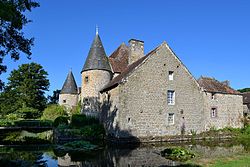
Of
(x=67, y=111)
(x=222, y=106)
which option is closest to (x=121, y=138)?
(x=222, y=106)

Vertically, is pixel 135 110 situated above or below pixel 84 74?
below

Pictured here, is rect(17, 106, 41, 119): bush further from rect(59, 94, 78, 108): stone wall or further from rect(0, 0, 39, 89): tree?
rect(0, 0, 39, 89): tree

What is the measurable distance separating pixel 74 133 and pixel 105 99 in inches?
200

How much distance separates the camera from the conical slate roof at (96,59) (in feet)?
87.9

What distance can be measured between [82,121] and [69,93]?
637 inches

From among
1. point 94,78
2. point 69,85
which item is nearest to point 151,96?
point 94,78

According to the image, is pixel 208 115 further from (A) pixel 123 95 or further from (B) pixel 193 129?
(A) pixel 123 95

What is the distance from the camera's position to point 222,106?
28.5 meters

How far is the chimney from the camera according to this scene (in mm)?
28077

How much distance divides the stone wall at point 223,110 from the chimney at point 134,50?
8475 mm

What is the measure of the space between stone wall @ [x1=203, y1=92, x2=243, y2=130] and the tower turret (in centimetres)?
2164

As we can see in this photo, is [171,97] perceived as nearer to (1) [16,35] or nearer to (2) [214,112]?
(2) [214,112]

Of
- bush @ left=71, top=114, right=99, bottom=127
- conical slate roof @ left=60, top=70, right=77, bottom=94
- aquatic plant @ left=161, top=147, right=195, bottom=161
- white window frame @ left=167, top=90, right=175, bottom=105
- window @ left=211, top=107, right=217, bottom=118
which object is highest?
conical slate roof @ left=60, top=70, right=77, bottom=94

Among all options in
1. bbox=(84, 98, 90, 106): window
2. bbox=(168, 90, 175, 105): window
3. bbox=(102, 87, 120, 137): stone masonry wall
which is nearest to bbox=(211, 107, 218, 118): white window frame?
bbox=(168, 90, 175, 105): window
